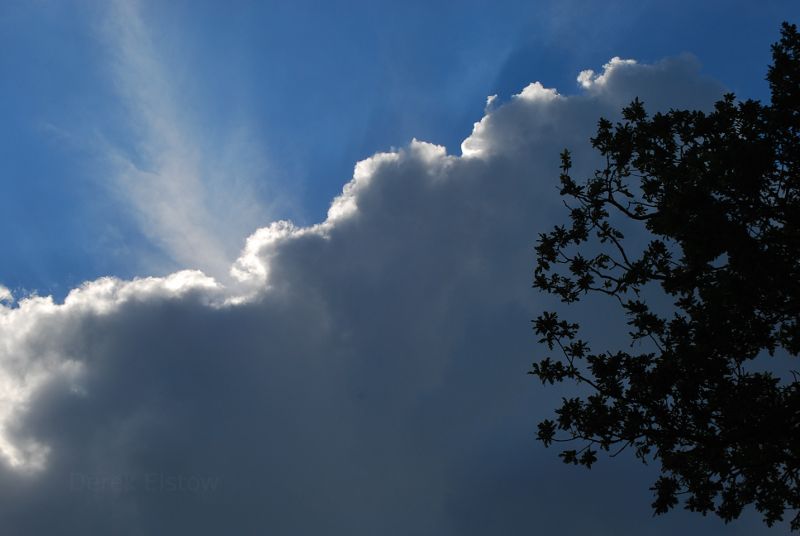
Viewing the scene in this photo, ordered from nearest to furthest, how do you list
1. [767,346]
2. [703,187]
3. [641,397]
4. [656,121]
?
1. [703,187]
2. [641,397]
3. [767,346]
4. [656,121]

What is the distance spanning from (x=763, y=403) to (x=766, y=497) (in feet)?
11.3

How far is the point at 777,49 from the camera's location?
14.2 meters

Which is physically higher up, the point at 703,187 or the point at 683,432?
the point at 703,187

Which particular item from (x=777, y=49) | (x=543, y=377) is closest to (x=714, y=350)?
(x=543, y=377)

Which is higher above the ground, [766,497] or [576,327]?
[576,327]

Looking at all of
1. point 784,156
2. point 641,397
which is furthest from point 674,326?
point 784,156

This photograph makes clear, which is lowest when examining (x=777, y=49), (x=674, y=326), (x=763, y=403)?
(x=763, y=403)

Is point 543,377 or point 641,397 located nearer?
point 641,397

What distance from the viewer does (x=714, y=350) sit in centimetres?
1362

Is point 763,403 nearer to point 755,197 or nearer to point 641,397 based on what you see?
point 641,397

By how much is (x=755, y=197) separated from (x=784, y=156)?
1419mm

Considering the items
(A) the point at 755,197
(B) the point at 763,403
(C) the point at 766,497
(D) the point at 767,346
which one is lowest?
(C) the point at 766,497

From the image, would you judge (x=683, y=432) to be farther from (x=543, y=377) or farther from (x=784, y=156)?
(x=784, y=156)

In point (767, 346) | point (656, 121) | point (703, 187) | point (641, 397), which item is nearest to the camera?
point (703, 187)
